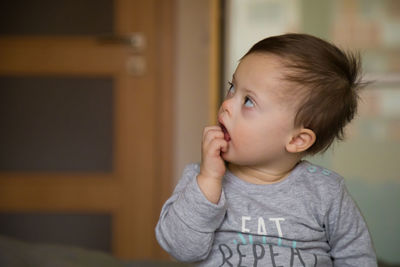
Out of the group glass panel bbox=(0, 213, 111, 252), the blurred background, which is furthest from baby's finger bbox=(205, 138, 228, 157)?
glass panel bbox=(0, 213, 111, 252)

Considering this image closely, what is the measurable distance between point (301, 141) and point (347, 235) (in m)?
0.20

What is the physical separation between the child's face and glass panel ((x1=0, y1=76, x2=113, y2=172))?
2077 millimetres

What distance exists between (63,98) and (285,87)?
221 cm

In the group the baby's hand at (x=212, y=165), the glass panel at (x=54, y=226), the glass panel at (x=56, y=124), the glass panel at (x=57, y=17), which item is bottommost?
the glass panel at (x=54, y=226)

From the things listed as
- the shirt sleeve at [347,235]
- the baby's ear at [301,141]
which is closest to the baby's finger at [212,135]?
the baby's ear at [301,141]

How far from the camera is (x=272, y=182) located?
3.06 ft

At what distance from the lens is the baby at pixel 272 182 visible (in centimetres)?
85

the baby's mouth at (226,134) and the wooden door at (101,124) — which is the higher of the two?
the baby's mouth at (226,134)

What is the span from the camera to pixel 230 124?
2.86 feet

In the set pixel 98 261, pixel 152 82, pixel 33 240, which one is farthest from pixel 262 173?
pixel 33 240

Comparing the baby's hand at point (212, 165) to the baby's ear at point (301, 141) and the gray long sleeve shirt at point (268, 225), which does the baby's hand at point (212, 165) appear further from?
the baby's ear at point (301, 141)

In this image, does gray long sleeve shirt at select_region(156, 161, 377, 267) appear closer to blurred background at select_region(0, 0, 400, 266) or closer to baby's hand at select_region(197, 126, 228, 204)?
baby's hand at select_region(197, 126, 228, 204)

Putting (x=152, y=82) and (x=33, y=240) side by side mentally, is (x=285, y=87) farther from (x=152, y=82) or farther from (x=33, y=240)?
(x=33, y=240)

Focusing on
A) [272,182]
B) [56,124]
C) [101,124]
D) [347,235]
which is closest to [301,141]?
[272,182]
